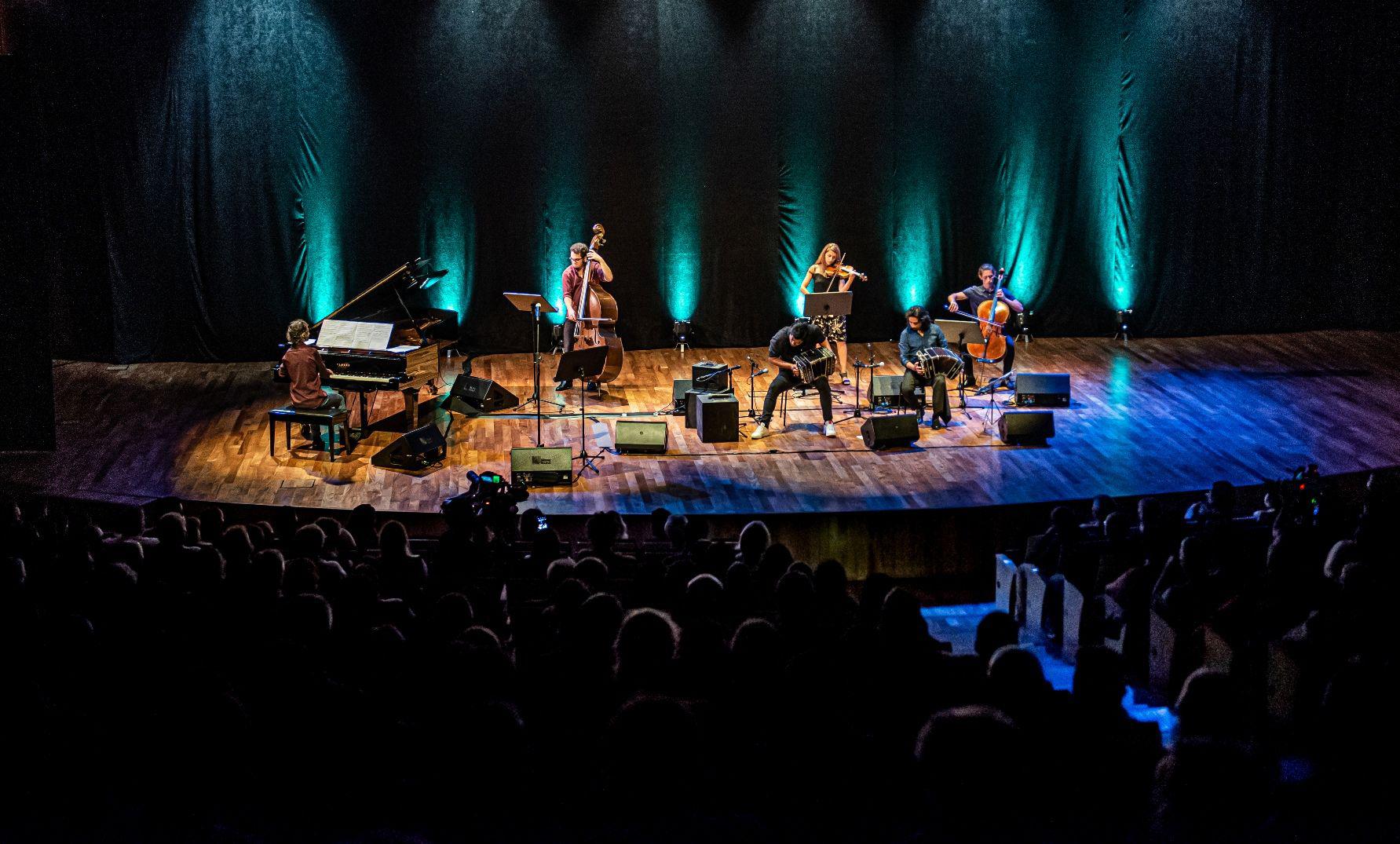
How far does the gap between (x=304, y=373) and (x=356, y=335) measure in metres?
0.69

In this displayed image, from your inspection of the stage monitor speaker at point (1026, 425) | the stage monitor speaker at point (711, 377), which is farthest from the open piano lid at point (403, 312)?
the stage monitor speaker at point (1026, 425)

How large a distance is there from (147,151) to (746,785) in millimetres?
11463

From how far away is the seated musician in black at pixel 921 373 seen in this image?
1066 centimetres

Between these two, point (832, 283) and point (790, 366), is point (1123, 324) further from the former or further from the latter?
point (790, 366)

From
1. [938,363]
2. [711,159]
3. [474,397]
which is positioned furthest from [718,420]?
[711,159]

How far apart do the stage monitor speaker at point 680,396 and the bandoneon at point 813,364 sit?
3.83ft

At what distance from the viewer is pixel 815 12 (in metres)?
13.7

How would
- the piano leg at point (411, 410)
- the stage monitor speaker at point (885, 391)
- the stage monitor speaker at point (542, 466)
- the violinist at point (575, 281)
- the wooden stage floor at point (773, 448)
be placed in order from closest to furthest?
the wooden stage floor at point (773, 448)
the stage monitor speaker at point (542, 466)
the piano leg at point (411, 410)
the stage monitor speaker at point (885, 391)
the violinist at point (575, 281)

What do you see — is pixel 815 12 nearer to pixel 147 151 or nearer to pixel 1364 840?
pixel 147 151

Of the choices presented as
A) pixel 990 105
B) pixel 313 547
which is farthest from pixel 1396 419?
pixel 313 547

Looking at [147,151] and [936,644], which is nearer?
[936,644]

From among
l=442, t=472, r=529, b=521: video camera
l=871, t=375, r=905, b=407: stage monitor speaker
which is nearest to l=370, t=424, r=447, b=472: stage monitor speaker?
l=442, t=472, r=529, b=521: video camera

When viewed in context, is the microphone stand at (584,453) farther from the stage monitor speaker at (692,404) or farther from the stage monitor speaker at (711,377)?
the stage monitor speaker at (711,377)

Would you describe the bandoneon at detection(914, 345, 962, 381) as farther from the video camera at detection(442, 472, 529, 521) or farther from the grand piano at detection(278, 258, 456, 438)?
the grand piano at detection(278, 258, 456, 438)
